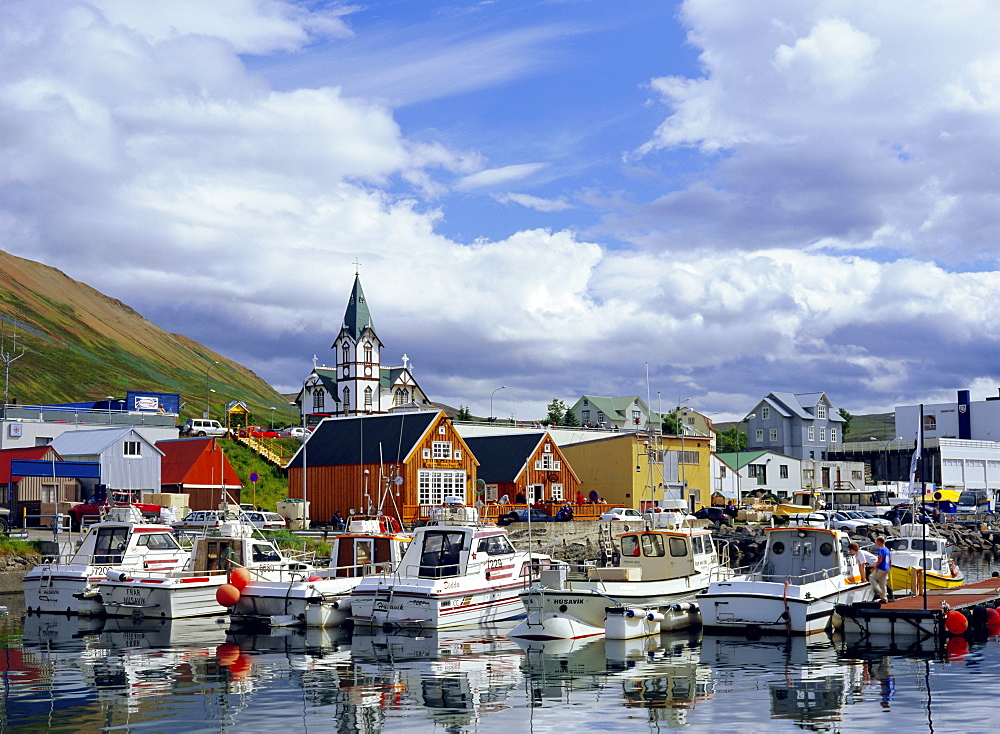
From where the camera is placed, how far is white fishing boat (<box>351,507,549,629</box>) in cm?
2978

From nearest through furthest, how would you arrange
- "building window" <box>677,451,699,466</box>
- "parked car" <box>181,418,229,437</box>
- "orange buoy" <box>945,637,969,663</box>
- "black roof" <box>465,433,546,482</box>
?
"orange buoy" <box>945,637,969,663</box> → "black roof" <box>465,433,546,482</box> → "building window" <box>677,451,699,466</box> → "parked car" <box>181,418,229,437</box>

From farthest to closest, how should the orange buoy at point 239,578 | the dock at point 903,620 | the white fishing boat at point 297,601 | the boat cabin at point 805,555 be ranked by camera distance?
1. the orange buoy at point 239,578
2. the white fishing boat at point 297,601
3. the boat cabin at point 805,555
4. the dock at point 903,620

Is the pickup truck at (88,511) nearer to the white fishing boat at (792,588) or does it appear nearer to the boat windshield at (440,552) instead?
the boat windshield at (440,552)

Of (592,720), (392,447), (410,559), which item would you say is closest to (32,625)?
(410,559)

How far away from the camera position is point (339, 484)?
6775 cm

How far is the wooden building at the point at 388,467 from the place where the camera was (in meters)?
65.8

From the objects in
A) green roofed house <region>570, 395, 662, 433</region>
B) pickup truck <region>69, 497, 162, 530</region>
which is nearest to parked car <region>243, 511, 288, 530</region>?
pickup truck <region>69, 497, 162, 530</region>

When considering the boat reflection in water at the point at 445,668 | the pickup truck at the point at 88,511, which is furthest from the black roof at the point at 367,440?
the boat reflection in water at the point at 445,668

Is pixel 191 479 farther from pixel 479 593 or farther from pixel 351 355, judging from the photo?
pixel 351 355

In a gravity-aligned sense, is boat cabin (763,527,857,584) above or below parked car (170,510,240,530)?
below

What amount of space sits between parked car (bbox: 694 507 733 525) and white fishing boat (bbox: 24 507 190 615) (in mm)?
42191

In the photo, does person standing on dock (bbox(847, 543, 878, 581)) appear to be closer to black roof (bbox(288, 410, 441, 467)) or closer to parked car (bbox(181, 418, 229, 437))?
black roof (bbox(288, 410, 441, 467))

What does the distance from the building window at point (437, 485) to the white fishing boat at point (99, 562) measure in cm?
2949

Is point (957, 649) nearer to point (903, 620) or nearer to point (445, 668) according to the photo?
point (903, 620)
